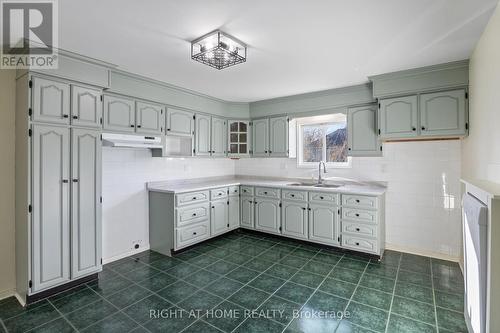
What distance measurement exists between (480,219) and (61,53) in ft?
11.4

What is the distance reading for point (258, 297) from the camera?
7.94ft

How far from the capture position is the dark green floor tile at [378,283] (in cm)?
257

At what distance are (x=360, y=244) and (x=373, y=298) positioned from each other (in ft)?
3.42

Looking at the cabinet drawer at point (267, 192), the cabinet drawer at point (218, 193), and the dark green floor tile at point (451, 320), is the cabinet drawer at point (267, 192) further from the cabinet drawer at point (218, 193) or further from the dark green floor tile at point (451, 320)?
the dark green floor tile at point (451, 320)

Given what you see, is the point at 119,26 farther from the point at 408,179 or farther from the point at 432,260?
the point at 432,260

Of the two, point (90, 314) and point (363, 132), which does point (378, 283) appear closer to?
point (363, 132)

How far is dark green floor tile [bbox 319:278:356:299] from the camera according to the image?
249 cm

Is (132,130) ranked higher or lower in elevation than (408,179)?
higher

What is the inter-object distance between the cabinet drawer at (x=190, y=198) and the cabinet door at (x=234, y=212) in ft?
2.04

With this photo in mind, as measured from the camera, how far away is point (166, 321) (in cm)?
207

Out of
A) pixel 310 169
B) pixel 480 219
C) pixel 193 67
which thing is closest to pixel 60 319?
pixel 193 67

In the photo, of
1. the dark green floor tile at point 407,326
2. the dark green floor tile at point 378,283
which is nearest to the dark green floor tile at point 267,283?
the dark green floor tile at point 378,283

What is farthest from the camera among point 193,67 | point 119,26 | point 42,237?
point 193,67

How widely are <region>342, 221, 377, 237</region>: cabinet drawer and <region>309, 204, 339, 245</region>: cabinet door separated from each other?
0.12 metres
